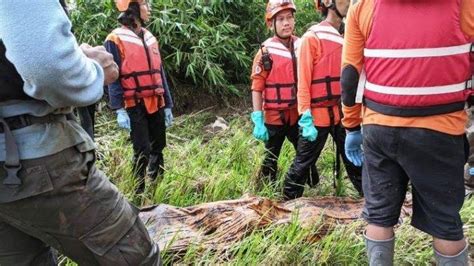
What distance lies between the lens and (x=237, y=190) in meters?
4.35

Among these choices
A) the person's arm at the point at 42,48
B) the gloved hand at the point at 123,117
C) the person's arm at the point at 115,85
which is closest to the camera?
the person's arm at the point at 42,48

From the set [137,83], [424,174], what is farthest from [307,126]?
[424,174]

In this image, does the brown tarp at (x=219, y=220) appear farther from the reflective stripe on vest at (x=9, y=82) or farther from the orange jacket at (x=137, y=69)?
the orange jacket at (x=137, y=69)

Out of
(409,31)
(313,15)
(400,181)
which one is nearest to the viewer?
(409,31)

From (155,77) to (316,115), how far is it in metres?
1.59

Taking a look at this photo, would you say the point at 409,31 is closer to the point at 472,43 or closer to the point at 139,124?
the point at 472,43

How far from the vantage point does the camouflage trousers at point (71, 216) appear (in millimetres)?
1681

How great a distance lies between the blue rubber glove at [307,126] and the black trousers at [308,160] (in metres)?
0.14

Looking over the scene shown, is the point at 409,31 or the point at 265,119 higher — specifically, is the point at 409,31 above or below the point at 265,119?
above

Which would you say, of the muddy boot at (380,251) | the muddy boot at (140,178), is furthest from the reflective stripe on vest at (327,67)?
the muddy boot at (380,251)

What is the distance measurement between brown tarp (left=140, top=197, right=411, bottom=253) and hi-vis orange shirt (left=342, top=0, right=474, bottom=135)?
927 millimetres

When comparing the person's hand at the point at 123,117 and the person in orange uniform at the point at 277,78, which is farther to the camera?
the person's hand at the point at 123,117

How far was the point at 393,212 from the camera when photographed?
7.55ft

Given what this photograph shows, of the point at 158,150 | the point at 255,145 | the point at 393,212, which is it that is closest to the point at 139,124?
the point at 158,150
